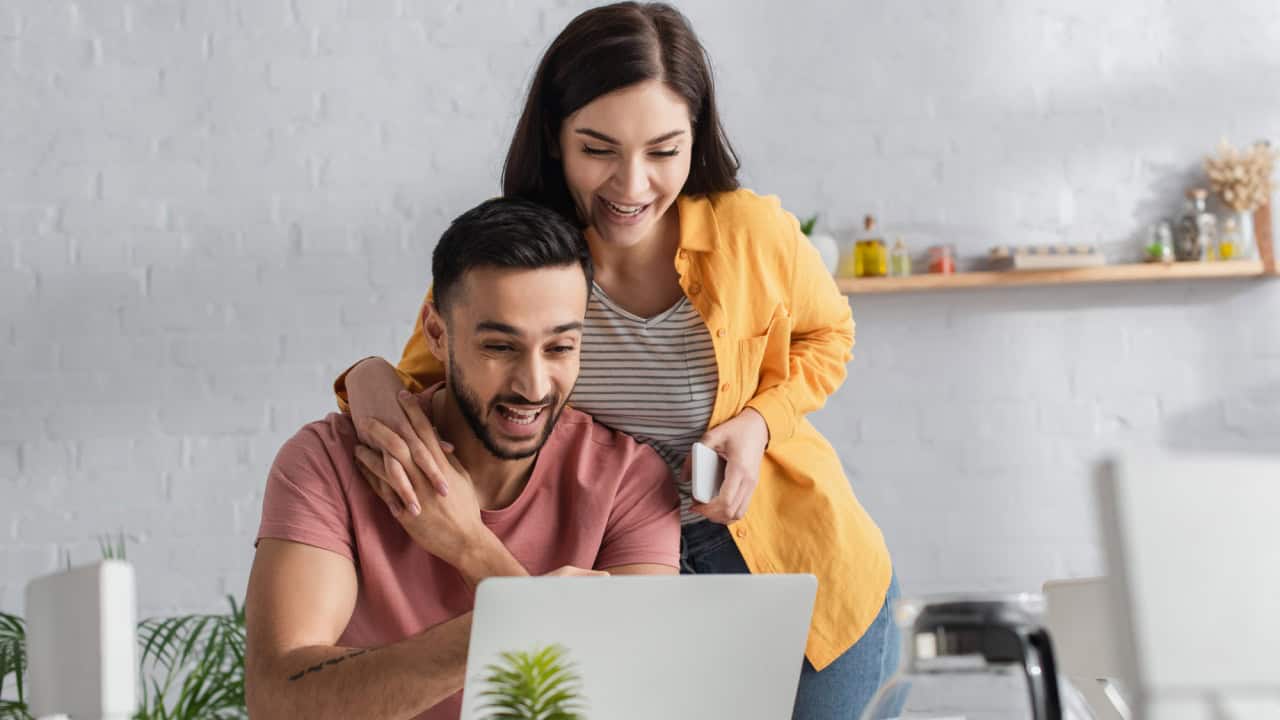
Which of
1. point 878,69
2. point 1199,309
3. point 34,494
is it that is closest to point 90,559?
point 34,494

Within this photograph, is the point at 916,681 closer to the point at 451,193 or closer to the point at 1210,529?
the point at 1210,529

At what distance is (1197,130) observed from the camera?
126 inches

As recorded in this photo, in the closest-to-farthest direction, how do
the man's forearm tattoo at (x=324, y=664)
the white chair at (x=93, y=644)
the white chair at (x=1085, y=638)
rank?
the white chair at (x=93, y=644)
the man's forearm tattoo at (x=324, y=664)
the white chair at (x=1085, y=638)

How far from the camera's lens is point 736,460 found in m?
1.57

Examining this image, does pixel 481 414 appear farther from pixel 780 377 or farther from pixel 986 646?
pixel 986 646

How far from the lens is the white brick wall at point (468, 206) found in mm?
3182

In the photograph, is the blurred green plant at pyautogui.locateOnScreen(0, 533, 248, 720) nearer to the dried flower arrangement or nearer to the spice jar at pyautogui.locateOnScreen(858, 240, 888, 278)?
the spice jar at pyautogui.locateOnScreen(858, 240, 888, 278)

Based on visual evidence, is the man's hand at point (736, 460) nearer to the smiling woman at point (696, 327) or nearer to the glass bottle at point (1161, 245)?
the smiling woman at point (696, 327)

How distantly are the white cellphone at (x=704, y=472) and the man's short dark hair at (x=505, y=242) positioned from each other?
0.93 ft

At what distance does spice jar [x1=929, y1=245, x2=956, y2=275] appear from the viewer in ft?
→ 10.3

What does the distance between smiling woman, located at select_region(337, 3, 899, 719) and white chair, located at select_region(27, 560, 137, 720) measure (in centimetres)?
63

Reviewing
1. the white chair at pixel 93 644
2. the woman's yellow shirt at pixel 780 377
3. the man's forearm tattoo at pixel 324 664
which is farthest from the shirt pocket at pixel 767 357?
the white chair at pixel 93 644

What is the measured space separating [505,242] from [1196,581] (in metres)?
1.10

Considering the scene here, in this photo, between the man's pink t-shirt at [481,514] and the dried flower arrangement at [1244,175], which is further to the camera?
the dried flower arrangement at [1244,175]
